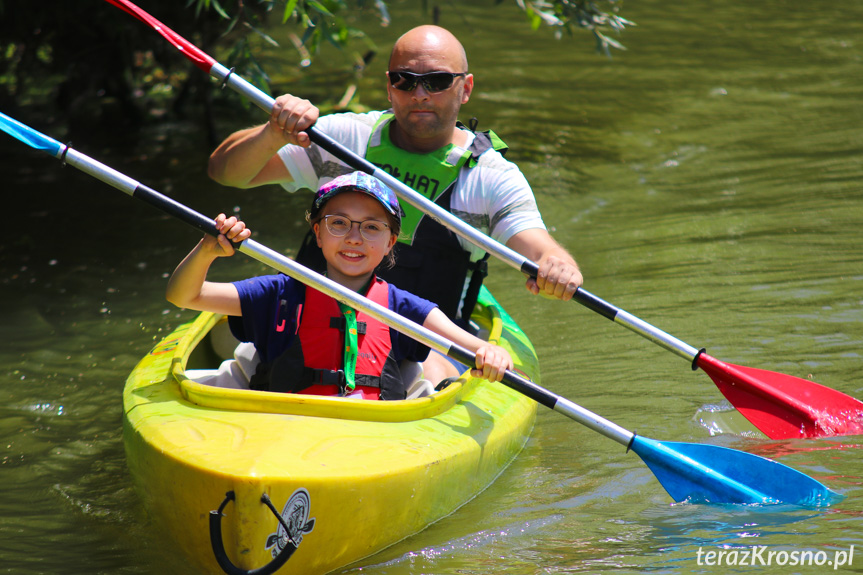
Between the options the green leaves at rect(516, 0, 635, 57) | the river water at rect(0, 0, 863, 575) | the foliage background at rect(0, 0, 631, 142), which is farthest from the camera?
the green leaves at rect(516, 0, 635, 57)

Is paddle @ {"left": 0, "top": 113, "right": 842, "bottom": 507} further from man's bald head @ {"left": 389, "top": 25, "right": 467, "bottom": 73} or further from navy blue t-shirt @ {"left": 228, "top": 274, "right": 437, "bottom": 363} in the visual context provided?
man's bald head @ {"left": 389, "top": 25, "right": 467, "bottom": 73}

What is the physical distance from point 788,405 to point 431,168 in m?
1.73

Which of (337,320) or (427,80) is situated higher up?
(427,80)

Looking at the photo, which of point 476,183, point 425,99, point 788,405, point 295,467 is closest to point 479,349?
point 295,467

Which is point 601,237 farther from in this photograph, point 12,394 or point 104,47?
point 104,47

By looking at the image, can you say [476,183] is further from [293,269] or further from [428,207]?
[293,269]

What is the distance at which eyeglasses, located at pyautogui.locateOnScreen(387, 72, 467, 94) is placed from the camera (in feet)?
12.1

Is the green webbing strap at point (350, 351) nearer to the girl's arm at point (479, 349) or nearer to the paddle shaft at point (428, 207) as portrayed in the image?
the girl's arm at point (479, 349)

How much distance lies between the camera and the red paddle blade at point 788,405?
346 centimetres

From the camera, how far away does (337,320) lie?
306 cm

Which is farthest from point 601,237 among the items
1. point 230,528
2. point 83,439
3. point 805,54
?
point 805,54

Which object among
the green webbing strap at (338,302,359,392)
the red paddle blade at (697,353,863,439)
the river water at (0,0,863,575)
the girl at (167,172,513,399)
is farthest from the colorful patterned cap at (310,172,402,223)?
the red paddle blade at (697,353,863,439)

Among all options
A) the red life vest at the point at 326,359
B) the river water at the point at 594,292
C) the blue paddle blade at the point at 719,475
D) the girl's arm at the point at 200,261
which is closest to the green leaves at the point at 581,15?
the river water at the point at 594,292

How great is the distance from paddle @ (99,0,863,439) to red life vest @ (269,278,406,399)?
57cm
